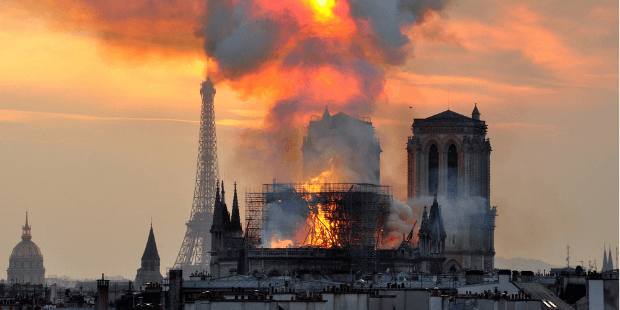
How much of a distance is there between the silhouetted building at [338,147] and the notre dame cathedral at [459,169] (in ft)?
86.4

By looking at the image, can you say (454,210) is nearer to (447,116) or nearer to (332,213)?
(447,116)

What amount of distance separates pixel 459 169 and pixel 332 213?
3669 cm

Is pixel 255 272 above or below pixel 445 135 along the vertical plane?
below

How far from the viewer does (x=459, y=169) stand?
175500 mm

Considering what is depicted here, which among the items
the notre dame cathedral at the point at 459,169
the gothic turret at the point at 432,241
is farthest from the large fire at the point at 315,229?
the notre dame cathedral at the point at 459,169

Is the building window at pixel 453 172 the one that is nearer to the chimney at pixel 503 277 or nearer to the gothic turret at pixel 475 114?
the gothic turret at pixel 475 114

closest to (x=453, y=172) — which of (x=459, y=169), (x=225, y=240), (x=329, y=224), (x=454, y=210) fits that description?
(x=459, y=169)

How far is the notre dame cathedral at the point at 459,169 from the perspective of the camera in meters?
174

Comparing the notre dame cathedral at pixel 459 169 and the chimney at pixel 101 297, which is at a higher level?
the notre dame cathedral at pixel 459 169

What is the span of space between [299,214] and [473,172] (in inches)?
1415

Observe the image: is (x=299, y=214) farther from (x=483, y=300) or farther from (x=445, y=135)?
(x=483, y=300)

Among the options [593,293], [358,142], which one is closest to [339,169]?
[358,142]

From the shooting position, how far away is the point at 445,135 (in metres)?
174

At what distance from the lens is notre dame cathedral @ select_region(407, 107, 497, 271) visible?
571 feet
